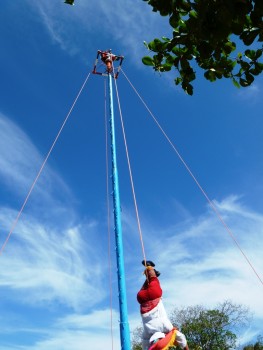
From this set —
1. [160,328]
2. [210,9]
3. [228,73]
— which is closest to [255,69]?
[228,73]

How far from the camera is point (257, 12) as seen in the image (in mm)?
2240

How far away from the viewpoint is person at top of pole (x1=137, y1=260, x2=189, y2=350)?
4.44m

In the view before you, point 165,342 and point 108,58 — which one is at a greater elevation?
point 108,58

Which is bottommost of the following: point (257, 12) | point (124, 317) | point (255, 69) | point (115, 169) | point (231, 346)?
point (257, 12)

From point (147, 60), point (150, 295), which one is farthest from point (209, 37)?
point (150, 295)

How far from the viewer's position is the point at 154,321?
4.59 m

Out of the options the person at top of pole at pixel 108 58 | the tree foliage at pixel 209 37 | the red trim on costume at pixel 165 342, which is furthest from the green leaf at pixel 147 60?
the person at top of pole at pixel 108 58

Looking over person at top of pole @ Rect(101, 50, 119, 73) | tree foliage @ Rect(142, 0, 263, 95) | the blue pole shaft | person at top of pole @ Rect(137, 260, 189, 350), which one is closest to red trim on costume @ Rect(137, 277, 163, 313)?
person at top of pole @ Rect(137, 260, 189, 350)

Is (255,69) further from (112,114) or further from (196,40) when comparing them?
(112,114)

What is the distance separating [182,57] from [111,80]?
5649mm

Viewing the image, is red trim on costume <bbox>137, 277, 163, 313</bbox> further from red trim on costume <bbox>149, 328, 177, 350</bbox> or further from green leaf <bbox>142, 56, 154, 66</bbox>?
green leaf <bbox>142, 56, 154, 66</bbox>

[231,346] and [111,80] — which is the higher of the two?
[231,346]

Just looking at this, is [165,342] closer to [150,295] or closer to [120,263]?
[150,295]

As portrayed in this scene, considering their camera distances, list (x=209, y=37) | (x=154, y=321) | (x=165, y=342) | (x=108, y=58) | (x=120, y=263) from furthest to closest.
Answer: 1. (x=108, y=58)
2. (x=120, y=263)
3. (x=154, y=321)
4. (x=165, y=342)
5. (x=209, y=37)
